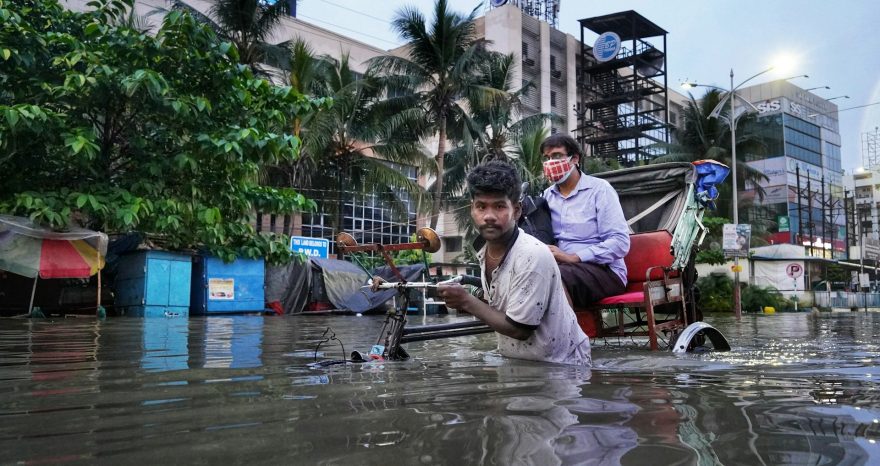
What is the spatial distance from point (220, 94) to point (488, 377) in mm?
11011

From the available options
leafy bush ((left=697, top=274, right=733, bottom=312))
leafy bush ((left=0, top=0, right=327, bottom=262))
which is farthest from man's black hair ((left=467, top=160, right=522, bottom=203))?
leafy bush ((left=697, top=274, right=733, bottom=312))

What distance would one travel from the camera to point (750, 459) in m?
1.38

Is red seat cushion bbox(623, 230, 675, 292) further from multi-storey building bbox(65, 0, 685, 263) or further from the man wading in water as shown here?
multi-storey building bbox(65, 0, 685, 263)

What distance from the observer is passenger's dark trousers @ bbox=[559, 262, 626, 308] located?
433 centimetres

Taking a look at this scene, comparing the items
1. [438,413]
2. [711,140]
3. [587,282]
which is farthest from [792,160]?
[438,413]

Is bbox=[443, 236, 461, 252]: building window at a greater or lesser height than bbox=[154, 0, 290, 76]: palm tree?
lesser

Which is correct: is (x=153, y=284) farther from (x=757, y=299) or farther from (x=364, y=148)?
(x=757, y=299)

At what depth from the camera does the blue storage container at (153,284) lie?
1417 centimetres

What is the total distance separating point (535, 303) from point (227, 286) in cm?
1484

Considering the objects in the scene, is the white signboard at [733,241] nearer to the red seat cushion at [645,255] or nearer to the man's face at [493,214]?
the red seat cushion at [645,255]

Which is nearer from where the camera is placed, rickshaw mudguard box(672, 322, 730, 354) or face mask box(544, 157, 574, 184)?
rickshaw mudguard box(672, 322, 730, 354)

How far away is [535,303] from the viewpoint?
2.85 m

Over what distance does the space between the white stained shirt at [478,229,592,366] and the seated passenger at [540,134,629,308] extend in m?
1.11

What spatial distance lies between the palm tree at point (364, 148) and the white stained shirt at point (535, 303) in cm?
2292
